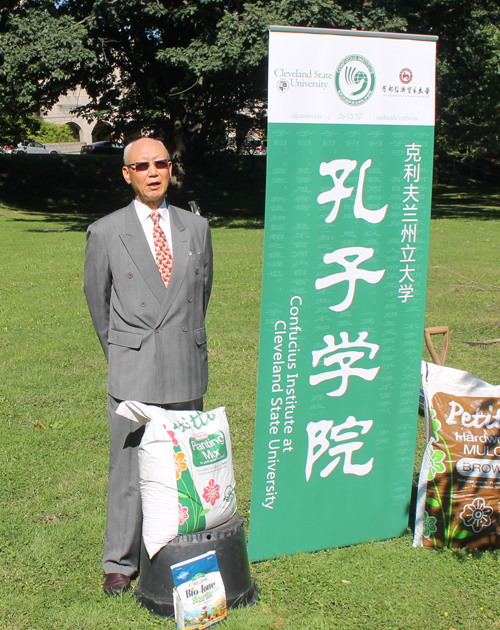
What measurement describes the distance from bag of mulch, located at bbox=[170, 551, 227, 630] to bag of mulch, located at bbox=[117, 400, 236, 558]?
14 cm

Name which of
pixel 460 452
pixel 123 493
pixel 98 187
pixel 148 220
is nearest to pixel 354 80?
pixel 148 220

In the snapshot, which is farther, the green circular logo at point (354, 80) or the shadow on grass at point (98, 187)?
the shadow on grass at point (98, 187)

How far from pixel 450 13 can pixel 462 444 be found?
22923 millimetres

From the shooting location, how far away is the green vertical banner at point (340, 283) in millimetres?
3031

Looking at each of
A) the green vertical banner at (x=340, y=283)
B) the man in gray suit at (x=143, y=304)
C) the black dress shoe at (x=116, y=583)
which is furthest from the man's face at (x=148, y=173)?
the black dress shoe at (x=116, y=583)

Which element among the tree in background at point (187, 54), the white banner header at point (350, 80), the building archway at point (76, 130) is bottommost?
the white banner header at point (350, 80)

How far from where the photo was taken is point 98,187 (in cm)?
3064

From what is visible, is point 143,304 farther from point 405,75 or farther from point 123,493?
point 405,75

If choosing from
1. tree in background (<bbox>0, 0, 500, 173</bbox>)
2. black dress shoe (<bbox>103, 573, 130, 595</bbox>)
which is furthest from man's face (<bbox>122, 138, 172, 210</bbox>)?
tree in background (<bbox>0, 0, 500, 173</bbox>)

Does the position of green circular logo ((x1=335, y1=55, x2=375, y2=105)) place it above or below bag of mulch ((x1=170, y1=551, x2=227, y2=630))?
above

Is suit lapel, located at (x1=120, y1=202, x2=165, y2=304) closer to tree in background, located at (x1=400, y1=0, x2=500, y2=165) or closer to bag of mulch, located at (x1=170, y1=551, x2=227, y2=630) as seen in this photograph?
bag of mulch, located at (x1=170, y1=551, x2=227, y2=630)

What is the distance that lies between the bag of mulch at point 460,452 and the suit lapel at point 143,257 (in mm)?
1458

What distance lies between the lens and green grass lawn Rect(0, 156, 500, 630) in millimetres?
3109

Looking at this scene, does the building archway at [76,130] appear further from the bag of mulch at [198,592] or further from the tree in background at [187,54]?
the bag of mulch at [198,592]
